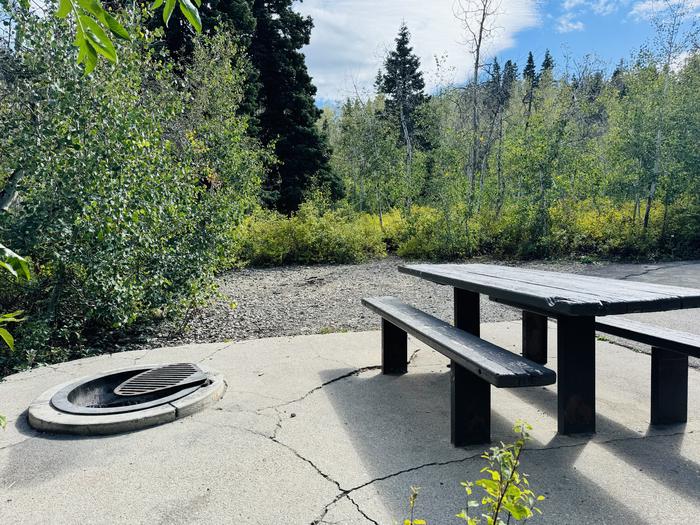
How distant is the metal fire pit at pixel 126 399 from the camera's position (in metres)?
2.78

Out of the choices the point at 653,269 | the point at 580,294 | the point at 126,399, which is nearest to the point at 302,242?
the point at 653,269

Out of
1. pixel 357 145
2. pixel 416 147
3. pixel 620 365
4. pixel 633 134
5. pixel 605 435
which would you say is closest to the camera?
pixel 605 435

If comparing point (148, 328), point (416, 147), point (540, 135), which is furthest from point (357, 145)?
point (148, 328)

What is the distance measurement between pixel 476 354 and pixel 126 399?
2392mm

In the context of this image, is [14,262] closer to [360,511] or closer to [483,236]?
[360,511]

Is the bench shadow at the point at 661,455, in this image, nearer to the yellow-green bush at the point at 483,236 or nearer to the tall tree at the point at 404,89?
the yellow-green bush at the point at 483,236

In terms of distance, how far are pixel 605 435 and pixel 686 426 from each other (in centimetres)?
53

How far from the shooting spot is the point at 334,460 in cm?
243

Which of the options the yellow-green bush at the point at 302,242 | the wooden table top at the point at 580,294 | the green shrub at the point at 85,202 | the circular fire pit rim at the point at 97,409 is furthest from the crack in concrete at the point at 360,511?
the yellow-green bush at the point at 302,242

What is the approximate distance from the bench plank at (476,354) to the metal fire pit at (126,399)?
1.43 meters

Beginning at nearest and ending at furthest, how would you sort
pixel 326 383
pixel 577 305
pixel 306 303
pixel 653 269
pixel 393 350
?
pixel 577 305 < pixel 326 383 < pixel 393 350 < pixel 306 303 < pixel 653 269

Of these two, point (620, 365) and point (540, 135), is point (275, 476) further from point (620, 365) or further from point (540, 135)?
point (540, 135)

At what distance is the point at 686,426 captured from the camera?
2.76 meters

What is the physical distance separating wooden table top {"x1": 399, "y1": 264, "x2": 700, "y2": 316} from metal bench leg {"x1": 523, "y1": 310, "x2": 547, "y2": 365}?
28.4 inches
